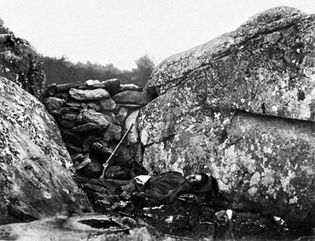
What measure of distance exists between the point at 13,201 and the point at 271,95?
541 cm

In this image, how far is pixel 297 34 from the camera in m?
9.90

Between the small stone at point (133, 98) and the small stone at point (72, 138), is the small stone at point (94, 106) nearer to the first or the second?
the small stone at point (133, 98)

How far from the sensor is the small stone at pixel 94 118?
37.1ft

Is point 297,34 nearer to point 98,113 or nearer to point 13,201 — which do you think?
point 98,113

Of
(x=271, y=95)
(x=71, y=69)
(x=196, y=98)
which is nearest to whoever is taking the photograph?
(x=271, y=95)

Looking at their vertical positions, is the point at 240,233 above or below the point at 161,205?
below

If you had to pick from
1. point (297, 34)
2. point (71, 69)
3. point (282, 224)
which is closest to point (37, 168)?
point (282, 224)

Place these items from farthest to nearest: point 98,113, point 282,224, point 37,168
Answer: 1. point 98,113
2. point 282,224
3. point 37,168

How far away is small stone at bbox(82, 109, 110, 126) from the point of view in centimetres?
1130

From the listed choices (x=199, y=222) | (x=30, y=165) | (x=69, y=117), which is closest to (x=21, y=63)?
(x=69, y=117)

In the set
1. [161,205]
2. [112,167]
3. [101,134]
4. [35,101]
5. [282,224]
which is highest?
[35,101]

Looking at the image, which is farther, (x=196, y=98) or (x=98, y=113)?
(x=98, y=113)

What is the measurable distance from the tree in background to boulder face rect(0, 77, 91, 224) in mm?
5770

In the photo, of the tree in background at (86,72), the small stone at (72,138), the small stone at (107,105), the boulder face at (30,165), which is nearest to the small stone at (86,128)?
the small stone at (72,138)
